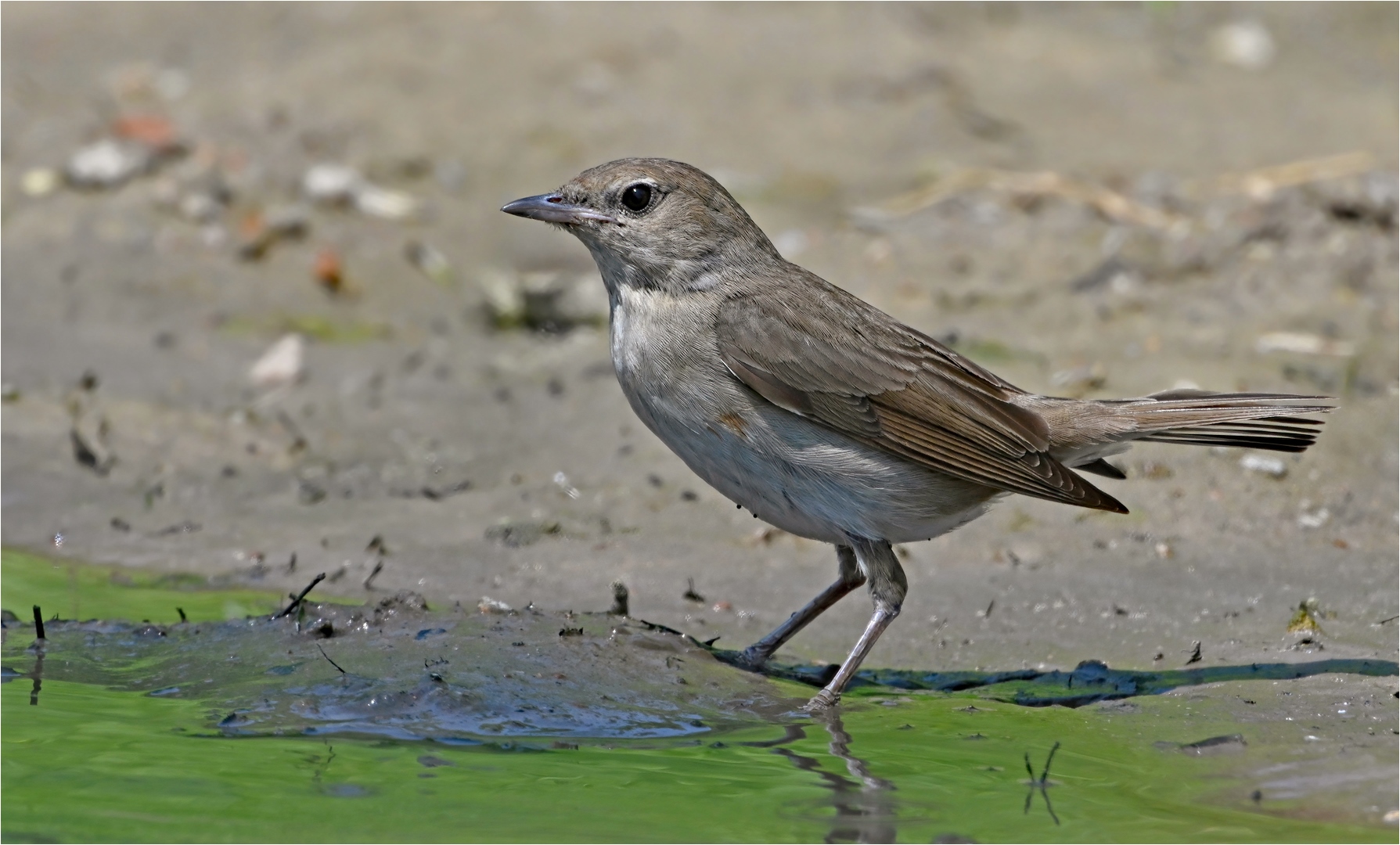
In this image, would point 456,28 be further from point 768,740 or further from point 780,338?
point 768,740

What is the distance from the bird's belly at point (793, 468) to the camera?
5703 mm

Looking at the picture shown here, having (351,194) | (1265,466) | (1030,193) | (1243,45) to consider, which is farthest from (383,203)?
(1243,45)

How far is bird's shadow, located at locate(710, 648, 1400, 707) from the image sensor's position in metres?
5.68

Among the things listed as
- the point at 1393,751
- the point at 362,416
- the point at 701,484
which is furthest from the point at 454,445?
the point at 1393,751

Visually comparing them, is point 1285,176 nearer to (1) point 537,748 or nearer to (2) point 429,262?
(2) point 429,262

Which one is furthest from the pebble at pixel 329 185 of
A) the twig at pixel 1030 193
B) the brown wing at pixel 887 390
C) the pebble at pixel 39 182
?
the brown wing at pixel 887 390

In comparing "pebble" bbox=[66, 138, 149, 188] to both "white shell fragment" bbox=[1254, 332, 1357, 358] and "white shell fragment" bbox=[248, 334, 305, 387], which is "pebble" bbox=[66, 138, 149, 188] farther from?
"white shell fragment" bbox=[1254, 332, 1357, 358]

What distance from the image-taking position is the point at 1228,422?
5.98 m

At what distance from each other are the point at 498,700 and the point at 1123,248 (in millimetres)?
6641

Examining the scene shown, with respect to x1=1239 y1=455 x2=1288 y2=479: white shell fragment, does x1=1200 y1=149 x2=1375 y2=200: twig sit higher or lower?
higher

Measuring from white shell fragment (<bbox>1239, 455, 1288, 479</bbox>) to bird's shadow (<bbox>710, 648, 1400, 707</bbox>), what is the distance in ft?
6.68

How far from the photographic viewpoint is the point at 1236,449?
8.01m

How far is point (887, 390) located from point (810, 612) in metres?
0.91

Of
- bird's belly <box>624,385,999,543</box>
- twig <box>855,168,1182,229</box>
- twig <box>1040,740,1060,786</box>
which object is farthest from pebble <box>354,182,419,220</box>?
twig <box>1040,740,1060,786</box>
